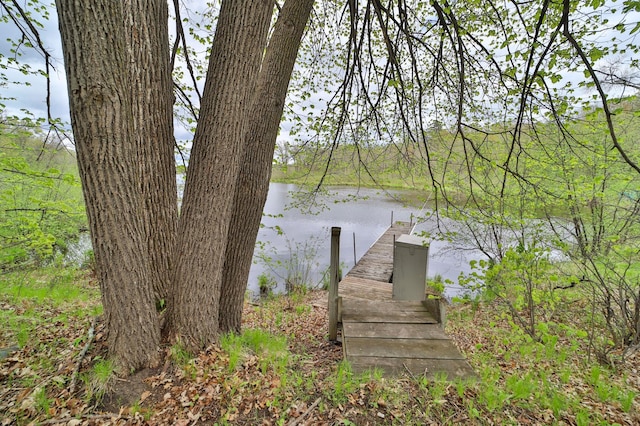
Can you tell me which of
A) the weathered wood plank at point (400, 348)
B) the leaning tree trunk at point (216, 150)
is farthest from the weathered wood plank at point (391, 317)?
the leaning tree trunk at point (216, 150)

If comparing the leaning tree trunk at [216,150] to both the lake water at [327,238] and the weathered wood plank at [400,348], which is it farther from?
the lake water at [327,238]

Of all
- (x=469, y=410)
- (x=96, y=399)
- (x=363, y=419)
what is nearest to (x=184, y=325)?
(x=96, y=399)

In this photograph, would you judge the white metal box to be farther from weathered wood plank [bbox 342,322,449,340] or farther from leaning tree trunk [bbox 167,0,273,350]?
leaning tree trunk [bbox 167,0,273,350]

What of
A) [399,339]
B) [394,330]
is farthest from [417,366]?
[394,330]

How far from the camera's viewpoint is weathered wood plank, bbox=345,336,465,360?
235cm

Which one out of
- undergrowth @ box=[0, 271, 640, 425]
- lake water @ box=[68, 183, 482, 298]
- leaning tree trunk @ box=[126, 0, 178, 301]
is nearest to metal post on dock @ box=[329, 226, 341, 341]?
undergrowth @ box=[0, 271, 640, 425]

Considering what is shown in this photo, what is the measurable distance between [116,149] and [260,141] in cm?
96

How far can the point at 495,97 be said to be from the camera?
3.26 meters

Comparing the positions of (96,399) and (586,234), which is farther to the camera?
(586,234)

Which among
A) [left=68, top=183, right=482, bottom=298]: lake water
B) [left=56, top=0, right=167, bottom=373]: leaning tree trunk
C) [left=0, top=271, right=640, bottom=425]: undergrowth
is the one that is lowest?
[left=68, top=183, right=482, bottom=298]: lake water

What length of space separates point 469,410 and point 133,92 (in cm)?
278

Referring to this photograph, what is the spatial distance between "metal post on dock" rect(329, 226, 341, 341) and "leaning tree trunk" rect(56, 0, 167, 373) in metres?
1.83

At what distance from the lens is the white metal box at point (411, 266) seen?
451cm

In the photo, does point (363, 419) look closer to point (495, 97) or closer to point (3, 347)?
point (3, 347)
